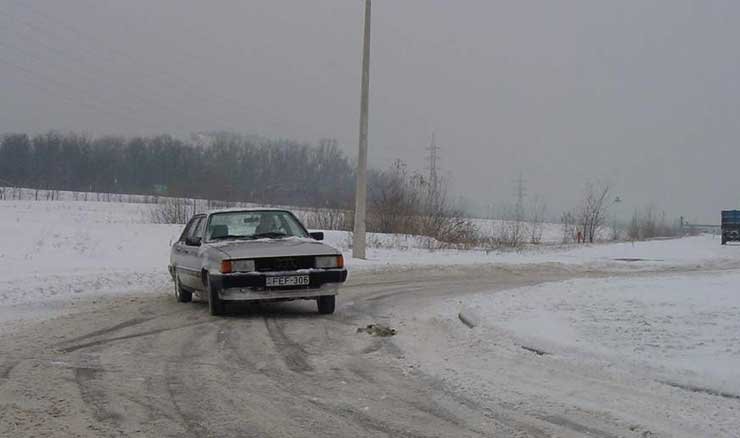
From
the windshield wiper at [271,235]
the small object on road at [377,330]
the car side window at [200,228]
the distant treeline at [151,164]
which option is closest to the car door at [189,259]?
the car side window at [200,228]

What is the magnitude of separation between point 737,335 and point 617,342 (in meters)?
1.13

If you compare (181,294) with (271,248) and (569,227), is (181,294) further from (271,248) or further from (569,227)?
(569,227)

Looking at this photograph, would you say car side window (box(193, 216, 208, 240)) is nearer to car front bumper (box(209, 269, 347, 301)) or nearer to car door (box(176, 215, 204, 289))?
car door (box(176, 215, 204, 289))

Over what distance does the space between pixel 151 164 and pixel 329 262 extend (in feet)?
189

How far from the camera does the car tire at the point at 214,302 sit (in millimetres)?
10195

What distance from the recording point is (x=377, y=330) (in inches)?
363

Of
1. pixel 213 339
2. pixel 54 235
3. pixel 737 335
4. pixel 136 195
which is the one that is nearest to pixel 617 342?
pixel 737 335

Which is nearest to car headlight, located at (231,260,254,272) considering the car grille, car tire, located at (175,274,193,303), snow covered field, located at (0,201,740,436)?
the car grille

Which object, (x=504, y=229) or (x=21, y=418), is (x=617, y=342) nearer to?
(x=21, y=418)

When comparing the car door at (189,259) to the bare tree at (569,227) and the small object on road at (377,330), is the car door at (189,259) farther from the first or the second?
the bare tree at (569,227)

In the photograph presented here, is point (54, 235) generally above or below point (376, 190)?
below

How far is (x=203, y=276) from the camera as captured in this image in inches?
420

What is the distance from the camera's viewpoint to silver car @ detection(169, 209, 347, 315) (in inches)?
390

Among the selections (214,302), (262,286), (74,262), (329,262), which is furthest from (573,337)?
(74,262)
